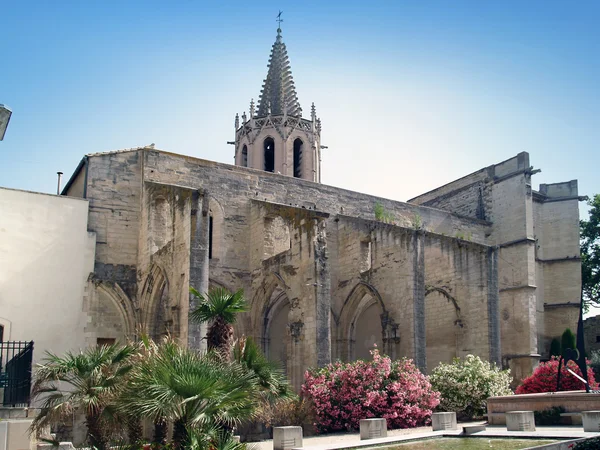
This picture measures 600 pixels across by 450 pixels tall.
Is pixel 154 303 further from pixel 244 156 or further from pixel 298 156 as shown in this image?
pixel 298 156

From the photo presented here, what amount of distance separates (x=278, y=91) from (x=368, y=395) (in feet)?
68.4

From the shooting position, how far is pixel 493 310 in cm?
2080

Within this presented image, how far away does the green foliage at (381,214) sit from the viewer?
2402cm

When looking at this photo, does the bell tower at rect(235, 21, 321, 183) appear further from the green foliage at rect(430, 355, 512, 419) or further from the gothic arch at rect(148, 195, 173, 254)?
the green foliage at rect(430, 355, 512, 419)

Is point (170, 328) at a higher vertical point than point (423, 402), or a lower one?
higher

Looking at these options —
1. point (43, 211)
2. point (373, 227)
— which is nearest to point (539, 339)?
point (373, 227)

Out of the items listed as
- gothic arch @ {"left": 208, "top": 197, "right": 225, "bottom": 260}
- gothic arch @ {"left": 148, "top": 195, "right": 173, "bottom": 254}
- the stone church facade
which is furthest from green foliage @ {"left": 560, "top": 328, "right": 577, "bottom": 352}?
gothic arch @ {"left": 148, "top": 195, "right": 173, "bottom": 254}

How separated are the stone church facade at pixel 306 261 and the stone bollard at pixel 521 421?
17.6 feet

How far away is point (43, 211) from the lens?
56.7ft

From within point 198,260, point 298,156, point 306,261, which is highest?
point 298,156

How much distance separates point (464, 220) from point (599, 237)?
1165cm

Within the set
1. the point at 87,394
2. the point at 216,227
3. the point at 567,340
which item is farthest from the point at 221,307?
the point at 567,340

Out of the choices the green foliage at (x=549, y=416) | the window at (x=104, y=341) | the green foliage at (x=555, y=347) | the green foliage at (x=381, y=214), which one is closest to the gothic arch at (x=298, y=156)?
the green foliage at (x=381, y=214)

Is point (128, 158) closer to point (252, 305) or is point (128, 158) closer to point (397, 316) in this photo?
point (252, 305)
